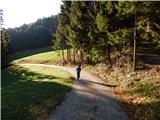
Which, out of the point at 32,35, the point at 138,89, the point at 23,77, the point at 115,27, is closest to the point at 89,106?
the point at 138,89

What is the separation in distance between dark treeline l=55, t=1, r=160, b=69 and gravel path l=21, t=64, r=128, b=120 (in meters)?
6.94

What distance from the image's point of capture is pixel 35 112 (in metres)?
19.0

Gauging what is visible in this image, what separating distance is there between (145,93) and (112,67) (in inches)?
615

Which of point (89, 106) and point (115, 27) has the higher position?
point (115, 27)

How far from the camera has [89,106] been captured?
2081 centimetres

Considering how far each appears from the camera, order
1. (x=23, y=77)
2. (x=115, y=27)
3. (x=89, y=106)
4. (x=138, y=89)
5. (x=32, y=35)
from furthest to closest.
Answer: (x=32, y=35)
(x=23, y=77)
(x=115, y=27)
(x=138, y=89)
(x=89, y=106)

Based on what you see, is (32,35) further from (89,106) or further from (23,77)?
Answer: (89,106)

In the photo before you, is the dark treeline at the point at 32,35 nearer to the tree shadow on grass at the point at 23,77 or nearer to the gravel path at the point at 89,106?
the tree shadow on grass at the point at 23,77

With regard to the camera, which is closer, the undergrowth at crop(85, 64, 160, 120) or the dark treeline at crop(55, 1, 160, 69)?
the undergrowth at crop(85, 64, 160, 120)

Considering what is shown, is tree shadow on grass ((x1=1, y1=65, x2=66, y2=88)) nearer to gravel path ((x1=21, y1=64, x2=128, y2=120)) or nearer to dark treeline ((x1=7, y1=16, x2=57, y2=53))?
gravel path ((x1=21, y1=64, x2=128, y2=120))

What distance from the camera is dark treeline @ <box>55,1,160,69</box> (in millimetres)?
28844

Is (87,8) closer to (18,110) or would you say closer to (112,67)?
(112,67)

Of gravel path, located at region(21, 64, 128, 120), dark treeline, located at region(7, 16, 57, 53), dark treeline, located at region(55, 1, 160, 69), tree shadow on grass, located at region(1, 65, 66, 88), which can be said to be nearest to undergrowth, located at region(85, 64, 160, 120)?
gravel path, located at region(21, 64, 128, 120)

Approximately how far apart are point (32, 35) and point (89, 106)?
124m
